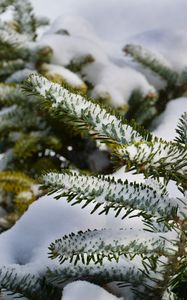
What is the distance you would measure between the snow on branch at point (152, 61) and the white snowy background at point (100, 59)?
48 mm

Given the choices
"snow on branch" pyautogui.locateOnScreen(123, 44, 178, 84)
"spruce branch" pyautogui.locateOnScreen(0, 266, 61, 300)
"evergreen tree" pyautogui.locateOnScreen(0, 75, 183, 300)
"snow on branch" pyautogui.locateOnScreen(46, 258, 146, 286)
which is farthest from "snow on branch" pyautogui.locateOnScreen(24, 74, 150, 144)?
"snow on branch" pyautogui.locateOnScreen(123, 44, 178, 84)

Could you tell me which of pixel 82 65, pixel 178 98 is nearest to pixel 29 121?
pixel 82 65

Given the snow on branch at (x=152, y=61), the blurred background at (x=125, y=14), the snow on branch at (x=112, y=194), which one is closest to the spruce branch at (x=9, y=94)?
the snow on branch at (x=152, y=61)

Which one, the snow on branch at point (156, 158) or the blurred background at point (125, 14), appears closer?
the snow on branch at point (156, 158)

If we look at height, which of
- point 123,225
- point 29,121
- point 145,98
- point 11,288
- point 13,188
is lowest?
point 11,288

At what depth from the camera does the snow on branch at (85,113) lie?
86cm

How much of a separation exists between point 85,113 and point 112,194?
0.14 meters

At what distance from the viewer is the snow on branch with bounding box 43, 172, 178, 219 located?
2.87 feet

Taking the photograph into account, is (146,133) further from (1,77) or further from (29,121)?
(1,77)

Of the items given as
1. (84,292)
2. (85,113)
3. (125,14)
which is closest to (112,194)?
(85,113)

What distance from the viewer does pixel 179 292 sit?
3.35ft

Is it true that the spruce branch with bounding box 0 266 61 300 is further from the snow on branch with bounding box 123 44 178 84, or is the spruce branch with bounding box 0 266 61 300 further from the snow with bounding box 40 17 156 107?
the snow on branch with bounding box 123 44 178 84

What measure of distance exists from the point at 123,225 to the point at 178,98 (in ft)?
3.76

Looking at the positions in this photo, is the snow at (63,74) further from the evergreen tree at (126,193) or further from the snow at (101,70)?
the evergreen tree at (126,193)
